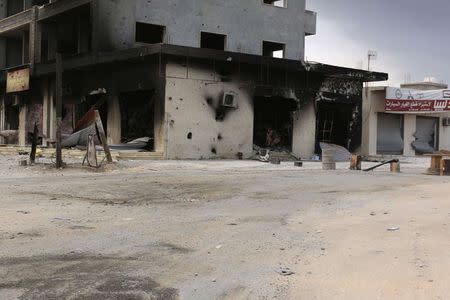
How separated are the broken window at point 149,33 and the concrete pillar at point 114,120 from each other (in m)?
4.76

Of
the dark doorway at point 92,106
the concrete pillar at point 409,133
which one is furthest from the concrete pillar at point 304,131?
the dark doorway at point 92,106

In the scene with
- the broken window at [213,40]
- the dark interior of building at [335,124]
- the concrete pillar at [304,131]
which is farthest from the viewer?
the broken window at [213,40]

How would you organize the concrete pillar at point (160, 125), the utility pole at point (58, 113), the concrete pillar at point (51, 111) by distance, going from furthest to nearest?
the concrete pillar at point (51, 111)
the concrete pillar at point (160, 125)
the utility pole at point (58, 113)

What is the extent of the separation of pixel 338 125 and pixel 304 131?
338 cm

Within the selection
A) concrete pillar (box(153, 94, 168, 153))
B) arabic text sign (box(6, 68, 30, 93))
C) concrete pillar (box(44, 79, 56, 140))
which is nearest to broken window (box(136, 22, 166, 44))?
concrete pillar (box(44, 79, 56, 140))

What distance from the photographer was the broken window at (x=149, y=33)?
29.9 metres

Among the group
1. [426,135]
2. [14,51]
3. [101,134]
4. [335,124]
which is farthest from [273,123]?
[14,51]

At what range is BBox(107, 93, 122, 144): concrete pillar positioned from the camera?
88.0 feet

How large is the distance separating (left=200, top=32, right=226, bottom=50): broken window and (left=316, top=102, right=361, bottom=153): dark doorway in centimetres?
694

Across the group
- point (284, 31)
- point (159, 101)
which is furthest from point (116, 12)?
point (284, 31)

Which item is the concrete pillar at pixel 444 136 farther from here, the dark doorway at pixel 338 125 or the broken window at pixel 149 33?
the broken window at pixel 149 33

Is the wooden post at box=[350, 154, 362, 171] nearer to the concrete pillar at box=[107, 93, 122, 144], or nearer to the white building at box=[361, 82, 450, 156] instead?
the concrete pillar at box=[107, 93, 122, 144]

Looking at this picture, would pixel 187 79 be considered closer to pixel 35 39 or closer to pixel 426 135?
pixel 35 39

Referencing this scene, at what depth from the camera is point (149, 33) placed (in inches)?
1219
